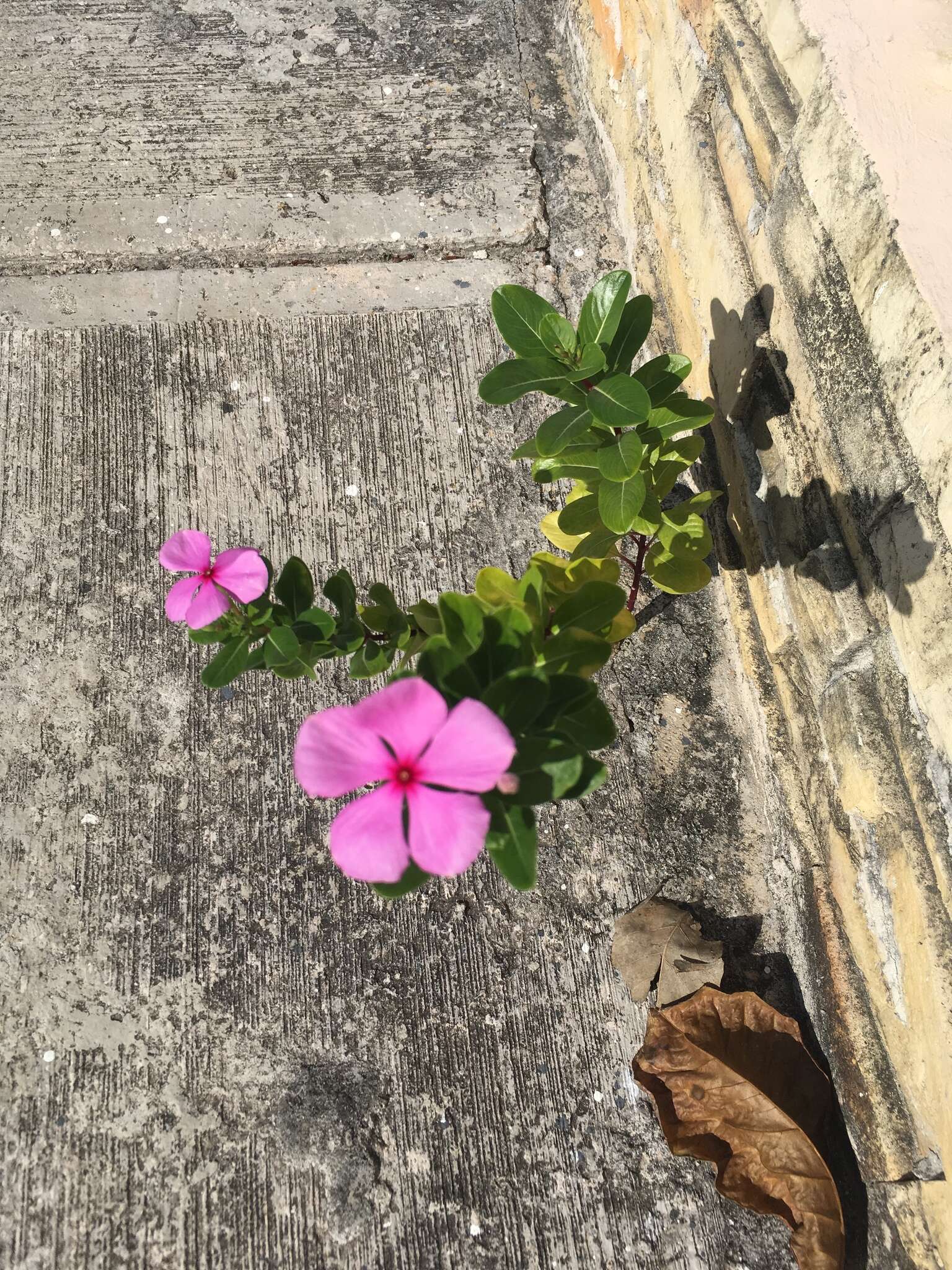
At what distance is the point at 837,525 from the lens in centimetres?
170

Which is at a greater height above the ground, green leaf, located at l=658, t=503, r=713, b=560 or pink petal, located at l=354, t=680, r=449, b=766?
pink petal, located at l=354, t=680, r=449, b=766

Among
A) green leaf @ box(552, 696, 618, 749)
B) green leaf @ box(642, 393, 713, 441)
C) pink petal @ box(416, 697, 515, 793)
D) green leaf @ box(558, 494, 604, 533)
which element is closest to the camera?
pink petal @ box(416, 697, 515, 793)

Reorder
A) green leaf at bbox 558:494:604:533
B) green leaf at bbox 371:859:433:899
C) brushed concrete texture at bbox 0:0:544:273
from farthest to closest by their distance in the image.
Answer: brushed concrete texture at bbox 0:0:544:273, green leaf at bbox 558:494:604:533, green leaf at bbox 371:859:433:899

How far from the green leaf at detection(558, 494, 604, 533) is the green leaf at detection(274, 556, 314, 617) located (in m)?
0.56

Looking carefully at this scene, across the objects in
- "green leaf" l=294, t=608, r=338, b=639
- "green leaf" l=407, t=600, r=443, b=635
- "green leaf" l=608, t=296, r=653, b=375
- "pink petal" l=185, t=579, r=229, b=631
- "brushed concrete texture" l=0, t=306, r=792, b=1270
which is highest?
"green leaf" l=608, t=296, r=653, b=375

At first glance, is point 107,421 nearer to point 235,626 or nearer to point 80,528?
point 80,528

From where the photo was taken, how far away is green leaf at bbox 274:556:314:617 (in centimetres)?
150

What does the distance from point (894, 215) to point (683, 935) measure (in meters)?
1.36

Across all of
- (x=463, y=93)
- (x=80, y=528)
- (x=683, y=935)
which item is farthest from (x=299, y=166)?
(x=683, y=935)

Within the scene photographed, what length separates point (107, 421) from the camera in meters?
2.36

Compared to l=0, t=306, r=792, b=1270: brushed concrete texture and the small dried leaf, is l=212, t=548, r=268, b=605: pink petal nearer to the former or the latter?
l=0, t=306, r=792, b=1270: brushed concrete texture

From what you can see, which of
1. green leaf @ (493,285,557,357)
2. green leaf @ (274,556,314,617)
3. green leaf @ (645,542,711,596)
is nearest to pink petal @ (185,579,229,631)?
green leaf @ (274,556,314,617)

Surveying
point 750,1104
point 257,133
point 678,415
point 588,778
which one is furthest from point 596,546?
point 257,133

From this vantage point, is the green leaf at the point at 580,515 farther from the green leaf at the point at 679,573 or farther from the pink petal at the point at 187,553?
the pink petal at the point at 187,553
